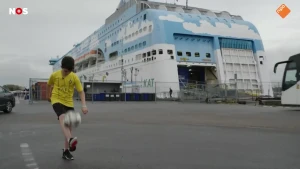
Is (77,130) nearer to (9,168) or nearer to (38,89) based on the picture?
(9,168)

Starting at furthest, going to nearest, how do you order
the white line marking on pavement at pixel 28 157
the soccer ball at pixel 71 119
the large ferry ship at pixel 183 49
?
1. the large ferry ship at pixel 183 49
2. the soccer ball at pixel 71 119
3. the white line marking on pavement at pixel 28 157

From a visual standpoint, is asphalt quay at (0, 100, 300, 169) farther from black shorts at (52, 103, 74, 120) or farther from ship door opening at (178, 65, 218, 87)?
ship door opening at (178, 65, 218, 87)

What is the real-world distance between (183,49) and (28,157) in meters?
41.8

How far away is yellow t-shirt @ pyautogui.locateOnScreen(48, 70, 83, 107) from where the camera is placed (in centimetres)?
472

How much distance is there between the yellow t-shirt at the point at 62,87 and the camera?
4.72m

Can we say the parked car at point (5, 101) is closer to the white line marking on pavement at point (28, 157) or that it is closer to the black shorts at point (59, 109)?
the white line marking on pavement at point (28, 157)

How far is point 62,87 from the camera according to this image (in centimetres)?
473

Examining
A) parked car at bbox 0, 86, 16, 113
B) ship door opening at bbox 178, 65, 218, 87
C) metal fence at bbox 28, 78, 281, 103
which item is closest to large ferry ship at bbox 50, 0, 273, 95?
ship door opening at bbox 178, 65, 218, 87

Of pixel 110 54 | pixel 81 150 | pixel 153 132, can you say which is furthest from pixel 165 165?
pixel 110 54

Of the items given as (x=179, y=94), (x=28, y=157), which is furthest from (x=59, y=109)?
(x=179, y=94)

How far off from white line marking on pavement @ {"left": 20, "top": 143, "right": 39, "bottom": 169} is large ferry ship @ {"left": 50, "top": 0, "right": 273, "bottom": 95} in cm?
3297

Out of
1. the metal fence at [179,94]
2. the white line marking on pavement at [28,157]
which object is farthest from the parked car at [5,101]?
the metal fence at [179,94]

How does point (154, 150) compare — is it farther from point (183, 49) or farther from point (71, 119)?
point (183, 49)

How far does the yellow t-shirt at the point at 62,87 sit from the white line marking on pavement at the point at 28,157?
91 centimetres
